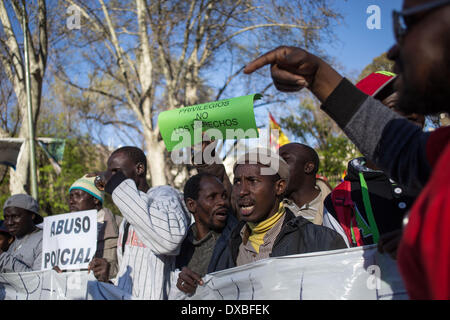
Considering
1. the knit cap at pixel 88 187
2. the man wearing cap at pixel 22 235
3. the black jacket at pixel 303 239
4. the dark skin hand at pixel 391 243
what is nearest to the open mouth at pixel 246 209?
the black jacket at pixel 303 239

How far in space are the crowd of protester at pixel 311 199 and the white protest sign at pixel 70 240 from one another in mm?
159

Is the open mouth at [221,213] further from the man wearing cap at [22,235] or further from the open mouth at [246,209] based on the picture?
the man wearing cap at [22,235]

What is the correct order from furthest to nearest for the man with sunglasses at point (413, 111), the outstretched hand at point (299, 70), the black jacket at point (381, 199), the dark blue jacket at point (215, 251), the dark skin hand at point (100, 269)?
the dark skin hand at point (100, 269)
the dark blue jacket at point (215, 251)
the black jacket at point (381, 199)
the outstretched hand at point (299, 70)
the man with sunglasses at point (413, 111)

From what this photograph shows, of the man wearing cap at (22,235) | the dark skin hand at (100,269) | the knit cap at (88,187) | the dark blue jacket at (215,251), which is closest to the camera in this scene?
the dark blue jacket at (215,251)

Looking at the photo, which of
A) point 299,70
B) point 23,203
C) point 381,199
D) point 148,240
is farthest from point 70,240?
point 299,70

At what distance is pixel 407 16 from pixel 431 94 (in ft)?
0.69

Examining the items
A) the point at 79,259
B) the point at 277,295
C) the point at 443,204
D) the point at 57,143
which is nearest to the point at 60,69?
the point at 57,143

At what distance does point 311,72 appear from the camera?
1.65 m

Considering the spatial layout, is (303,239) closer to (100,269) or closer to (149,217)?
(149,217)

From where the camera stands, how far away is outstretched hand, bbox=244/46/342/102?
5.34ft

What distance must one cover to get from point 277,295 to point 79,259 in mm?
1608

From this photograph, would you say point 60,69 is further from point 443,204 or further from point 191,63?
point 443,204

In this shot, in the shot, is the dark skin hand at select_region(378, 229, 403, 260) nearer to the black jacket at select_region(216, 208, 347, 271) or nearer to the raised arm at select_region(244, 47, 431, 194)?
the raised arm at select_region(244, 47, 431, 194)

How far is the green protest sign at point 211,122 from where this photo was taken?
2955 mm
